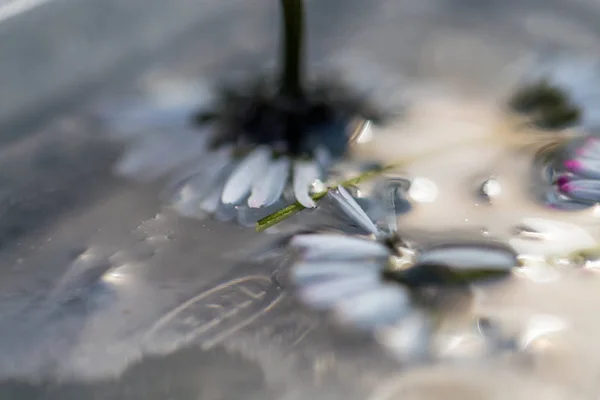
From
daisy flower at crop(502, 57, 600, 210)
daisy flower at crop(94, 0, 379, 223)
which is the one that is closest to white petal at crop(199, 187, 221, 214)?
daisy flower at crop(94, 0, 379, 223)

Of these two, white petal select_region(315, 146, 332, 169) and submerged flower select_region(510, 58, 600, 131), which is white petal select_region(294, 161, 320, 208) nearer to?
white petal select_region(315, 146, 332, 169)

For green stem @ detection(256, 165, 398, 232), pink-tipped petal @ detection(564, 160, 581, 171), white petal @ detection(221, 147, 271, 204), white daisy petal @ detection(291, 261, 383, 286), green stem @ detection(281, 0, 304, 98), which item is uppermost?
green stem @ detection(281, 0, 304, 98)

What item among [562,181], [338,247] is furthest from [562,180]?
[338,247]

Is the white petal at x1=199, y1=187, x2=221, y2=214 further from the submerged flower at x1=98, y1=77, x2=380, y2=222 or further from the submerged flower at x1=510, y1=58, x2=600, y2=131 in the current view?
Answer: the submerged flower at x1=510, y1=58, x2=600, y2=131

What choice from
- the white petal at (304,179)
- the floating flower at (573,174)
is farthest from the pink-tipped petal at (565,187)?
the white petal at (304,179)

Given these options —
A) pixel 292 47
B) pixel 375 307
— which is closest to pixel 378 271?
pixel 375 307

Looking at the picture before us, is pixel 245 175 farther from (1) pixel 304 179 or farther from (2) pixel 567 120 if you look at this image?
(2) pixel 567 120

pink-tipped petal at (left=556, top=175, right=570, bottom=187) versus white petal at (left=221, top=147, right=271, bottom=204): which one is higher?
white petal at (left=221, top=147, right=271, bottom=204)

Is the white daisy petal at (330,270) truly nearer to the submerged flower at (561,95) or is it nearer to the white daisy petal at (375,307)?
the white daisy petal at (375,307)
